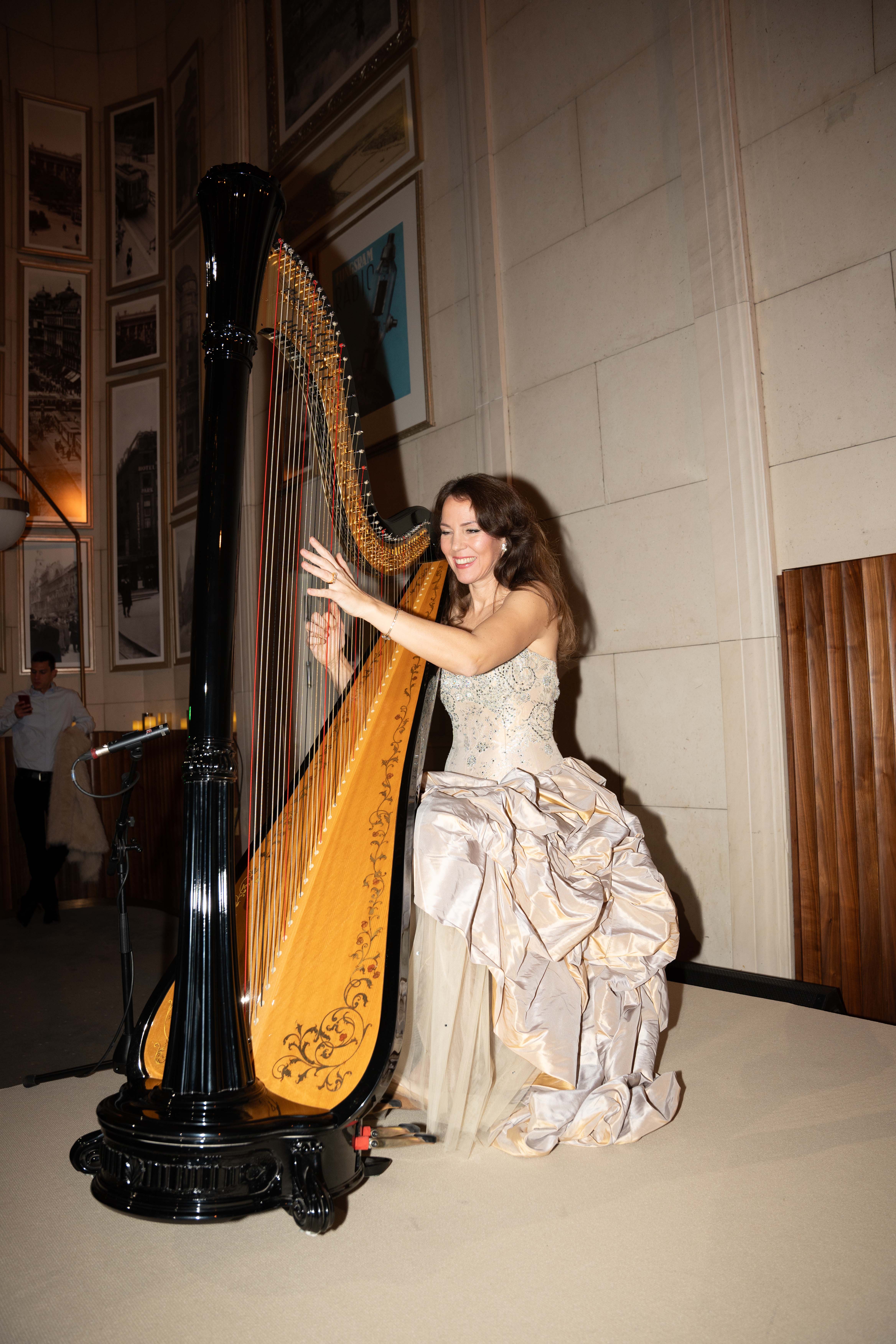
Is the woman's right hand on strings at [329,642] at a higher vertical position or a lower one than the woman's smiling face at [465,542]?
lower

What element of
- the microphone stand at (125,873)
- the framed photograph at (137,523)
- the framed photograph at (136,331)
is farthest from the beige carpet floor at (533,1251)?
the framed photograph at (136,331)

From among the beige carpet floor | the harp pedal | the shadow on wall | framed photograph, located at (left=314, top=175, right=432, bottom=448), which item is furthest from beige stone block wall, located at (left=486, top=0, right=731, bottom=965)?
the harp pedal

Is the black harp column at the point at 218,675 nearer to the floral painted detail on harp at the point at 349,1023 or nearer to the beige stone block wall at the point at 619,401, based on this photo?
the floral painted detail on harp at the point at 349,1023

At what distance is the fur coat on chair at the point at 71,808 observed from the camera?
527 cm

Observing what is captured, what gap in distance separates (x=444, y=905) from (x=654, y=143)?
2.95 meters

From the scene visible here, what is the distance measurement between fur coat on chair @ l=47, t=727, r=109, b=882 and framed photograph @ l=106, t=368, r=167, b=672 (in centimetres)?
110

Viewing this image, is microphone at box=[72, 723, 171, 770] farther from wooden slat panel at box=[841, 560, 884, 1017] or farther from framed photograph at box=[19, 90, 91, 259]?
framed photograph at box=[19, 90, 91, 259]

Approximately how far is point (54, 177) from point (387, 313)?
377cm

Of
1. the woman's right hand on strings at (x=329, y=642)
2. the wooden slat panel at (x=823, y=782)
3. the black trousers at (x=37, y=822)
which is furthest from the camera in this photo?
the black trousers at (x=37, y=822)

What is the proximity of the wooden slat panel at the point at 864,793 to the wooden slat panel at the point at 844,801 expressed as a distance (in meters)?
0.01

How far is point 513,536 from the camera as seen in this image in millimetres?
2480

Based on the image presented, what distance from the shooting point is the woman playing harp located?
180 centimetres

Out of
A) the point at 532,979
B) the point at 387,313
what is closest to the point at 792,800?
the point at 532,979

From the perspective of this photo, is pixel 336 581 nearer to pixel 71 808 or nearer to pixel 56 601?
pixel 71 808
